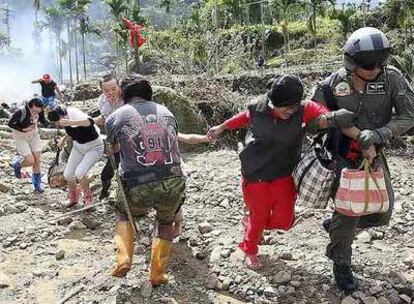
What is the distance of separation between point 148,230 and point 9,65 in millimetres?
87208

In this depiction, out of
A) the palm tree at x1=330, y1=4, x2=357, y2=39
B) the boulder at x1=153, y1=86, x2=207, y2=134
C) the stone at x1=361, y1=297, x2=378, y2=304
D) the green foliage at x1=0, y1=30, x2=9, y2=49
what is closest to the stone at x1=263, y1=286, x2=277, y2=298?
the stone at x1=361, y1=297, x2=378, y2=304

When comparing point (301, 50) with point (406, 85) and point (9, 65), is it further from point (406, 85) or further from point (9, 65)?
point (9, 65)

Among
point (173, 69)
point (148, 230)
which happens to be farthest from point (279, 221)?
point (173, 69)

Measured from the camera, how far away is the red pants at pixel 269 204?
414 cm

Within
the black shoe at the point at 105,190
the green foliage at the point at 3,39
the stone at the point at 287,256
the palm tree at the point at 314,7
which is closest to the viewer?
the stone at the point at 287,256

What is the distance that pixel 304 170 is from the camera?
3855 mm

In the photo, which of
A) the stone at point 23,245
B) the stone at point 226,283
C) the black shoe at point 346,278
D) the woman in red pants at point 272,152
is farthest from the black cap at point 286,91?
the stone at point 23,245

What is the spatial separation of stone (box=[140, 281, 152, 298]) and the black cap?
164 cm

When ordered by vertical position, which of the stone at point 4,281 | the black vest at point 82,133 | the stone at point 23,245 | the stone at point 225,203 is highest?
the black vest at point 82,133

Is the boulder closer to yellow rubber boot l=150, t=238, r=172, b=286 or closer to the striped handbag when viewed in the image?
yellow rubber boot l=150, t=238, r=172, b=286

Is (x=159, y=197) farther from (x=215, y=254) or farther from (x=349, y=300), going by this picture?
(x=349, y=300)

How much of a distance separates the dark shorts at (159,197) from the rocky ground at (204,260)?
540mm

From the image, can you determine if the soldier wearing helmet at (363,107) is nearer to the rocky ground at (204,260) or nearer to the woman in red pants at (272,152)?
the woman in red pants at (272,152)

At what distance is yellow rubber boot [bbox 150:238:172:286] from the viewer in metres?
4.05
